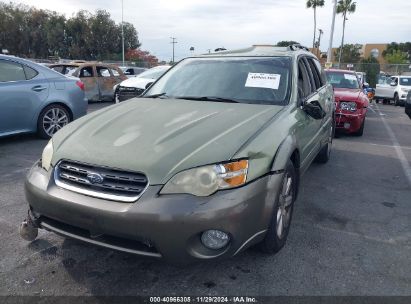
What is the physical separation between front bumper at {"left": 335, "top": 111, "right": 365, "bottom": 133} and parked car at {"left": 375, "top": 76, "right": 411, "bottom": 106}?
39.2ft

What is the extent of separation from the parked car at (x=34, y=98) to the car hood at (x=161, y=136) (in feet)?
11.0

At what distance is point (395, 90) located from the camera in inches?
756

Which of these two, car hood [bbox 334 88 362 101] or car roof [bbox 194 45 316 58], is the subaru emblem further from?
car hood [bbox 334 88 362 101]

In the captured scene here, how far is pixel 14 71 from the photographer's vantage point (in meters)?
6.23

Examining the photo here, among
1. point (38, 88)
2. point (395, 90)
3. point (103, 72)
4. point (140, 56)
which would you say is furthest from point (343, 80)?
point (140, 56)

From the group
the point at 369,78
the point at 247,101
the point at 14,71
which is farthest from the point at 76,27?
the point at 247,101

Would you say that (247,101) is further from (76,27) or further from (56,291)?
(76,27)

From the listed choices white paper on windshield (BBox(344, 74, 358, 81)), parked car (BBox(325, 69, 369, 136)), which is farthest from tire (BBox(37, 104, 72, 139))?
white paper on windshield (BBox(344, 74, 358, 81))

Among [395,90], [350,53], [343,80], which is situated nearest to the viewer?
[343,80]

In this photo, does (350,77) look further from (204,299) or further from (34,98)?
(204,299)

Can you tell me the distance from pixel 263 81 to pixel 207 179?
1708 mm

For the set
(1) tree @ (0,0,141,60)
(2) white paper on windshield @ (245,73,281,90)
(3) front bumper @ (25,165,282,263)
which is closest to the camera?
(3) front bumper @ (25,165,282,263)

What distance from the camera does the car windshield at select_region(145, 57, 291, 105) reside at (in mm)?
3674

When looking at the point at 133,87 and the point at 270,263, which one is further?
the point at 133,87
